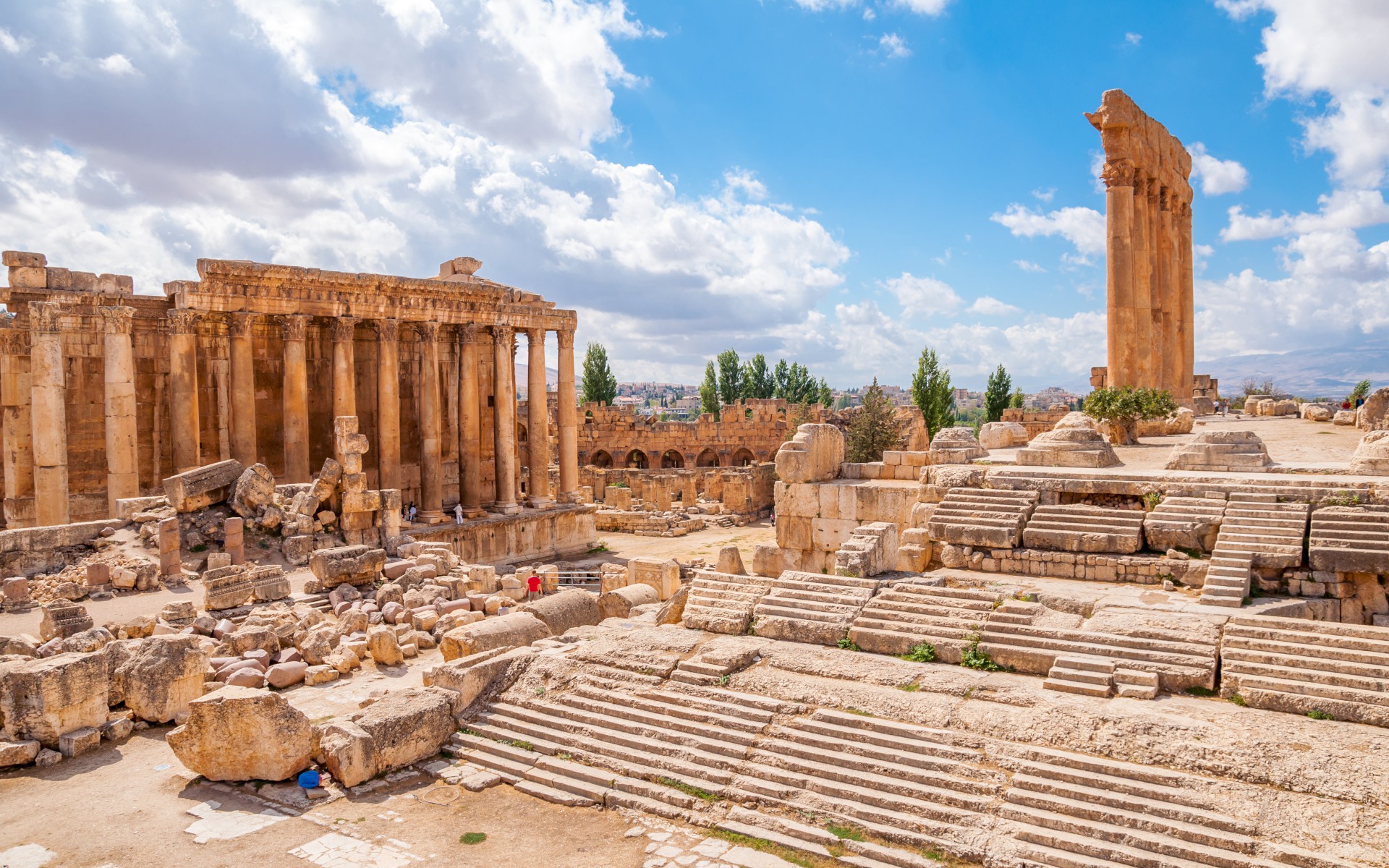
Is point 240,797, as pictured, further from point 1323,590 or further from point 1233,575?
point 1323,590

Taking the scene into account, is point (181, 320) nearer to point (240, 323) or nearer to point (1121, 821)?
point (240, 323)

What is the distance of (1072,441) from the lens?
15.8 meters

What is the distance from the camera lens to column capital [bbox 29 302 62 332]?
1814cm

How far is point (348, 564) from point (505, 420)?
11.6 metres

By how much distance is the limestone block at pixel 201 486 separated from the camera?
690 inches

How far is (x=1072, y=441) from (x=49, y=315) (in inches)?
778

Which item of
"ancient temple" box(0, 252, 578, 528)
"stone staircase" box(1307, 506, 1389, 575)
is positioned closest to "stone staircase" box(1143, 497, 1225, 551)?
"stone staircase" box(1307, 506, 1389, 575)

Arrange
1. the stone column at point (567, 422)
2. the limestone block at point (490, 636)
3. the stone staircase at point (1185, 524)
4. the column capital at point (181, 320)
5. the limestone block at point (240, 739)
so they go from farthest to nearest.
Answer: the stone column at point (567, 422) → the column capital at point (181, 320) → the stone staircase at point (1185, 524) → the limestone block at point (490, 636) → the limestone block at point (240, 739)

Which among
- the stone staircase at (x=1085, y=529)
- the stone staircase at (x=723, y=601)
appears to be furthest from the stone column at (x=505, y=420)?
the stone staircase at (x=1085, y=529)

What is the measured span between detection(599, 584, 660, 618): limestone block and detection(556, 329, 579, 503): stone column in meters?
13.8

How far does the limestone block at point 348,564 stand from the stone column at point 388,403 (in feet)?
27.4

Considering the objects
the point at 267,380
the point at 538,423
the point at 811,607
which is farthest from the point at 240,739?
the point at 538,423

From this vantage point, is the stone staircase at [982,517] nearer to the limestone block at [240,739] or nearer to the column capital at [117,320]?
the limestone block at [240,739]

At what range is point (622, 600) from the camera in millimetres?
13711
